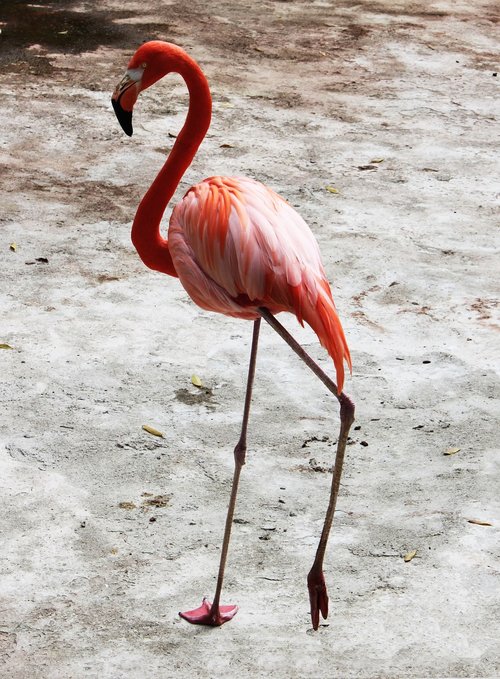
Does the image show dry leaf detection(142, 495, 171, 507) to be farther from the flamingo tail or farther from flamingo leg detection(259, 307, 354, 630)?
the flamingo tail

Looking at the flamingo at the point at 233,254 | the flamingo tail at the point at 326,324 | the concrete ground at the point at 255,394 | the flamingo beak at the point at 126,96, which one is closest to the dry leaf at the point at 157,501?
the concrete ground at the point at 255,394

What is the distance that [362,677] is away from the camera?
11.3 ft

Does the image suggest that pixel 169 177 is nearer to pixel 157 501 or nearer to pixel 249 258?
pixel 249 258

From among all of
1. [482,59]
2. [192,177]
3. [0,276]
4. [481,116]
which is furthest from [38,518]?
[482,59]

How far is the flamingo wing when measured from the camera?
11.4 ft

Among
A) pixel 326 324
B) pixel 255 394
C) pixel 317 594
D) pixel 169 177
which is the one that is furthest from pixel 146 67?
pixel 317 594

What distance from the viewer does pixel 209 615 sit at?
367 centimetres

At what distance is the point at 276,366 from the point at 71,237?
1.75 meters

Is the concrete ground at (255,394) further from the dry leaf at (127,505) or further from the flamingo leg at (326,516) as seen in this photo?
the flamingo leg at (326,516)

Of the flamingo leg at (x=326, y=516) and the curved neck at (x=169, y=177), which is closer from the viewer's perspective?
the flamingo leg at (x=326, y=516)

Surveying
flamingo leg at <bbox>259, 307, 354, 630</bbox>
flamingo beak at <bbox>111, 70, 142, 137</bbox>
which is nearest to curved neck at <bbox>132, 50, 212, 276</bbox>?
flamingo beak at <bbox>111, 70, 142, 137</bbox>

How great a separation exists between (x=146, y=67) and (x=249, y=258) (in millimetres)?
847

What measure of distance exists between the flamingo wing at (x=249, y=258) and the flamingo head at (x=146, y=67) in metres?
0.41

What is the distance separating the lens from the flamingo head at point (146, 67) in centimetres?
382
